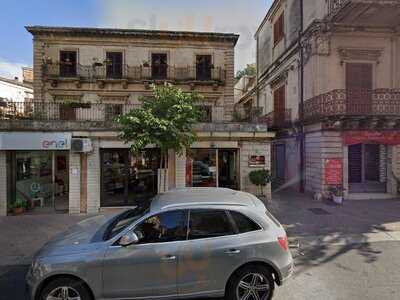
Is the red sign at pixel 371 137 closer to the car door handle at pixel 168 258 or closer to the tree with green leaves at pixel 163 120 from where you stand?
the tree with green leaves at pixel 163 120

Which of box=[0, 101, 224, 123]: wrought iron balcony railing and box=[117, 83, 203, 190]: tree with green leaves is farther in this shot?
box=[0, 101, 224, 123]: wrought iron balcony railing

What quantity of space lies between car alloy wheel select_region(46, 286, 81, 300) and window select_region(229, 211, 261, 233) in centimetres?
235

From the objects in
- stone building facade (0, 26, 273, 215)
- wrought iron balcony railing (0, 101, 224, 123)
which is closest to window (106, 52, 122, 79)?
wrought iron balcony railing (0, 101, 224, 123)

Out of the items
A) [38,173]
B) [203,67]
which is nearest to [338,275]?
[38,173]

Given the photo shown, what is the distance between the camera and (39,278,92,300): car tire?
3.96 meters

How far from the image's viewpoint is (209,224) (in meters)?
4.26

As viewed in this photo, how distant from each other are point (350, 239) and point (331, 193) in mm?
5483

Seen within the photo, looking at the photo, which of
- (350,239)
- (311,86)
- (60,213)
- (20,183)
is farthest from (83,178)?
(311,86)

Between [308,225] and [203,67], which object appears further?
[203,67]

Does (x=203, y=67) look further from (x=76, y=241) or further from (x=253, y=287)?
(x=253, y=287)

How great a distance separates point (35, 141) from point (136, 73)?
814 cm

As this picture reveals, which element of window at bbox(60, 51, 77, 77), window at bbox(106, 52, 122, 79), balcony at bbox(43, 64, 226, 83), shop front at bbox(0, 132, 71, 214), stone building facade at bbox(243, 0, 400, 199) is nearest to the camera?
shop front at bbox(0, 132, 71, 214)

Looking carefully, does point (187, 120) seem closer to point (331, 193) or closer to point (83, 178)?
point (83, 178)

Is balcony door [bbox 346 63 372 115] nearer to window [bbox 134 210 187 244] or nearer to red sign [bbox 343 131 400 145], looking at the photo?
red sign [bbox 343 131 400 145]
